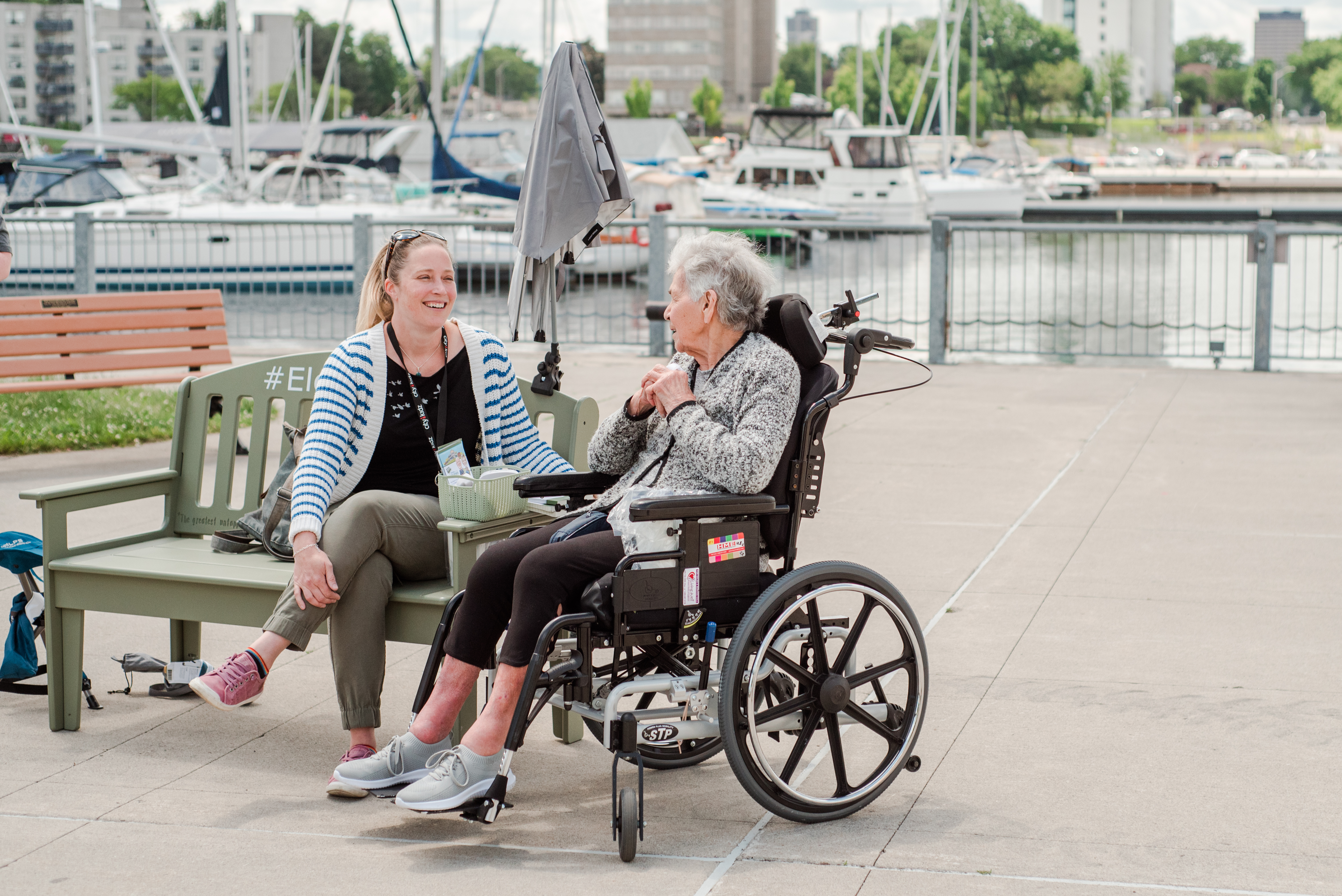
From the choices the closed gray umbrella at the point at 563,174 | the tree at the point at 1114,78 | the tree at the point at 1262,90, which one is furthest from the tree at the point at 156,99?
the closed gray umbrella at the point at 563,174

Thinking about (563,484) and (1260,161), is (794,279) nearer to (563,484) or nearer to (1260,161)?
(563,484)

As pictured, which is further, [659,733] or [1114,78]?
[1114,78]

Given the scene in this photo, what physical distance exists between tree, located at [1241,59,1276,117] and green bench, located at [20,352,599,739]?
17988 centimetres

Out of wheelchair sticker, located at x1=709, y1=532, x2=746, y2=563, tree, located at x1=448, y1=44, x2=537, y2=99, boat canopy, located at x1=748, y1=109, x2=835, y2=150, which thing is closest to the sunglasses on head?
wheelchair sticker, located at x1=709, y1=532, x2=746, y2=563

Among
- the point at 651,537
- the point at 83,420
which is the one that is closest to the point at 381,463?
the point at 651,537

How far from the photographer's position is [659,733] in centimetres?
369

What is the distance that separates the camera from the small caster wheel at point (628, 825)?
3.53 meters

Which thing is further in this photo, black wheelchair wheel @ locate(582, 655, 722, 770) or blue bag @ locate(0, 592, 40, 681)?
blue bag @ locate(0, 592, 40, 681)

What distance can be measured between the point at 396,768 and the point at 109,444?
631 cm

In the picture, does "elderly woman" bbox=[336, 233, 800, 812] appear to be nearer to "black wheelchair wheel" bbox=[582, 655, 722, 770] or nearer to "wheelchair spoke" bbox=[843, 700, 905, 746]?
"black wheelchair wheel" bbox=[582, 655, 722, 770]

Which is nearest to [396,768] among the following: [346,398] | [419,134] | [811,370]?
[346,398]

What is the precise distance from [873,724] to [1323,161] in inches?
4248

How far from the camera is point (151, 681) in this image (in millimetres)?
5086

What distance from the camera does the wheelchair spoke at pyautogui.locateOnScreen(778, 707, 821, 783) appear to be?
380 cm
